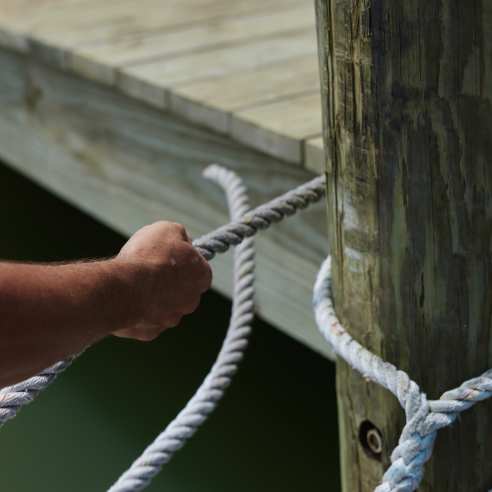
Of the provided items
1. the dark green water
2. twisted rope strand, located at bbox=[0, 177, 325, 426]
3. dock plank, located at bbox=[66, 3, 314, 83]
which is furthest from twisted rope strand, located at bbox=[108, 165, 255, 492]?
the dark green water

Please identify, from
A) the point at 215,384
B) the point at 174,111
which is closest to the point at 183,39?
the point at 174,111

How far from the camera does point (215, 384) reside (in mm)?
1412

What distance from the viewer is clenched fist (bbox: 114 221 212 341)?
939 mm

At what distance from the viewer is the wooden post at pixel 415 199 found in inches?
36.9

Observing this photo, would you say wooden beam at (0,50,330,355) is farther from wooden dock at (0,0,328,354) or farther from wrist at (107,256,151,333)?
wrist at (107,256,151,333)

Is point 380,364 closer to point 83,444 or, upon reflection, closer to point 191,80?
point 191,80

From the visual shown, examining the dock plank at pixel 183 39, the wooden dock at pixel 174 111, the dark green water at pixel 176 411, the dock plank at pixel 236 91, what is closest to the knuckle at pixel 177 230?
the wooden dock at pixel 174 111

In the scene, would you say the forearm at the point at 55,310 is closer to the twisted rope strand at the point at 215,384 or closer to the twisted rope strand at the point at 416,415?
the twisted rope strand at the point at 416,415

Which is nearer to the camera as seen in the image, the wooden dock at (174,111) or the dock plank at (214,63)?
the wooden dock at (174,111)

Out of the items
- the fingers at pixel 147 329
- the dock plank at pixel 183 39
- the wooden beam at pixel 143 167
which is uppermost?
the fingers at pixel 147 329

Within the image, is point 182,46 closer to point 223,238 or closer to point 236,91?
point 236,91

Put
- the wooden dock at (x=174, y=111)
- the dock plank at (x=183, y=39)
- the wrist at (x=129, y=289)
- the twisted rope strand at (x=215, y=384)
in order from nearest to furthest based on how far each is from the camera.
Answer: the wrist at (x=129, y=289)
the twisted rope strand at (x=215, y=384)
the wooden dock at (x=174, y=111)
the dock plank at (x=183, y=39)

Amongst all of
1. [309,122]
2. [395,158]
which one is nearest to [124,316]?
[395,158]

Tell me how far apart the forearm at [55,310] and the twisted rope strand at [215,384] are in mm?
430
